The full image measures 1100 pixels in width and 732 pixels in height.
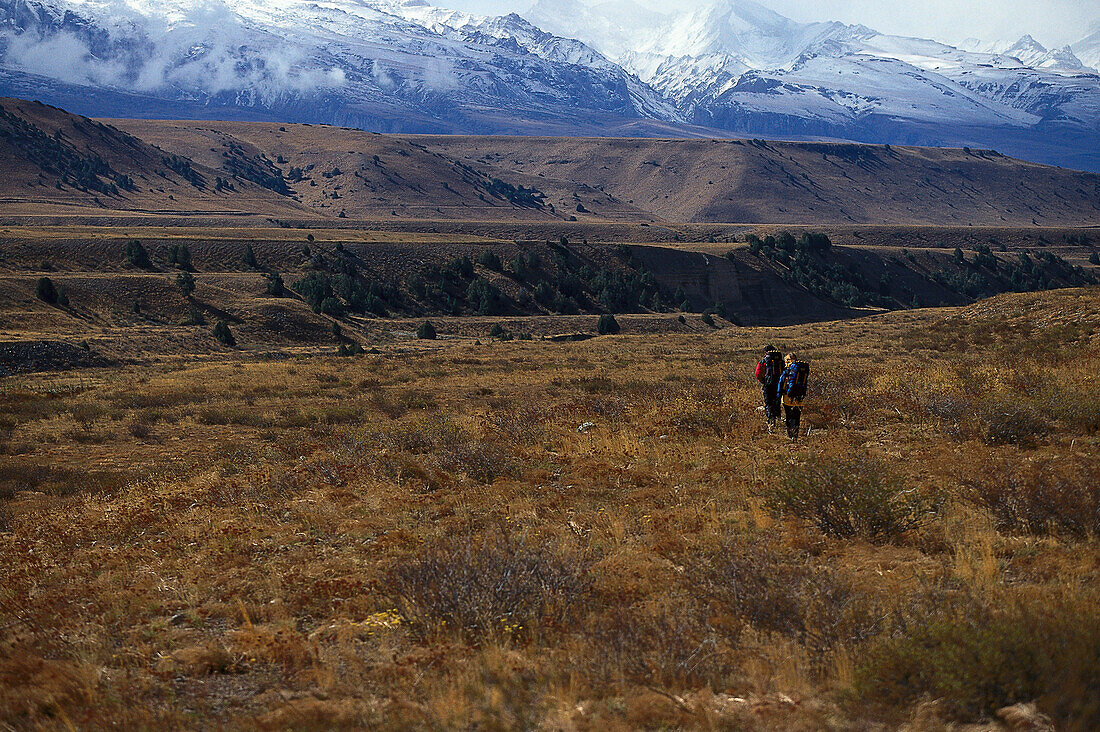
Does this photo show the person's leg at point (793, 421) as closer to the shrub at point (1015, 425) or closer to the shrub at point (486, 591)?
the shrub at point (1015, 425)

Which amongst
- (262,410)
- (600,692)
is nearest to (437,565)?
(600,692)

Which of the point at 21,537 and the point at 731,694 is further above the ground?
the point at 731,694

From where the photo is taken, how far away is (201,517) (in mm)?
10062

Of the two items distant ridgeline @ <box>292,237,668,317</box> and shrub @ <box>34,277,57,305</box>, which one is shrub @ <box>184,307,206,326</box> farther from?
distant ridgeline @ <box>292,237,668,317</box>

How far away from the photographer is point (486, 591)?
6.30 m

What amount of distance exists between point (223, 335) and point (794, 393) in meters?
42.3

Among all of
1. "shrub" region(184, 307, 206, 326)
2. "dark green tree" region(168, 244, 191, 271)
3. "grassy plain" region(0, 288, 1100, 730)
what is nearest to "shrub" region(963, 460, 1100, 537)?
"grassy plain" region(0, 288, 1100, 730)

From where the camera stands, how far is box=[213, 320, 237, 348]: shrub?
155ft

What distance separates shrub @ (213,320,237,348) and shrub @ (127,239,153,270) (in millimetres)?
19466

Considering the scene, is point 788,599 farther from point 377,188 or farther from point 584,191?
point 584,191

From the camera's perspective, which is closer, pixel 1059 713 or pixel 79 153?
pixel 1059 713

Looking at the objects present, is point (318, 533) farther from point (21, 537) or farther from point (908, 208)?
point (908, 208)

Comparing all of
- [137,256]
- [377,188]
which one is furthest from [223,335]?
[377,188]

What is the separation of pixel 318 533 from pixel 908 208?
205 m
